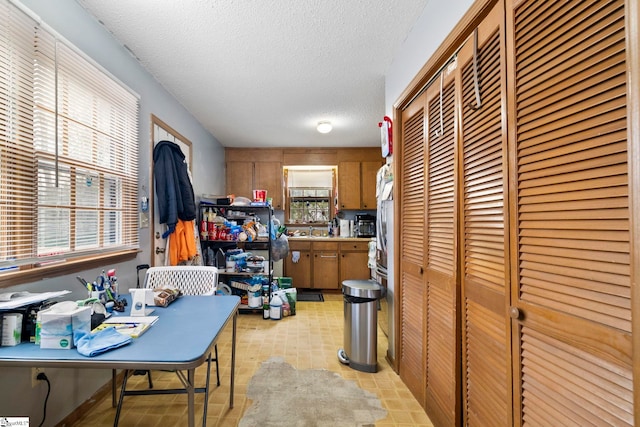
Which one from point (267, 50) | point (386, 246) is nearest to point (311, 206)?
point (386, 246)

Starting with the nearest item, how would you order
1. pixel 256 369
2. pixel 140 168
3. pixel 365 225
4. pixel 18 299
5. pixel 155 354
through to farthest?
pixel 155 354 → pixel 18 299 → pixel 256 369 → pixel 140 168 → pixel 365 225

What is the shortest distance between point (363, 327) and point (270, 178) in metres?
3.34

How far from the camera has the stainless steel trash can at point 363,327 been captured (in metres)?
2.28

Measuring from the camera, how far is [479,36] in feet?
4.09

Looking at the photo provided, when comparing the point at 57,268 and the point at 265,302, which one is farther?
the point at 265,302

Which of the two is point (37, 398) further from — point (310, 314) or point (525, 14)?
point (525, 14)

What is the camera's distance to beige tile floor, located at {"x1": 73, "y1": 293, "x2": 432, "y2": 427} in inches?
67.8

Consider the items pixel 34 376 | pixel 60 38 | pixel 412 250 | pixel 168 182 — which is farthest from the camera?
pixel 168 182

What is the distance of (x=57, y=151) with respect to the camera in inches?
61.7

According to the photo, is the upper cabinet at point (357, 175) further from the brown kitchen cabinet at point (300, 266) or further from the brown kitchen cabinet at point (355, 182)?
the brown kitchen cabinet at point (300, 266)

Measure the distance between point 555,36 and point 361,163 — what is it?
412cm

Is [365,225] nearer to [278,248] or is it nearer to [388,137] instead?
[278,248]

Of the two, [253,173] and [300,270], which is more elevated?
[253,173]

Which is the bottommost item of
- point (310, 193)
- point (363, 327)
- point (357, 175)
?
point (363, 327)
